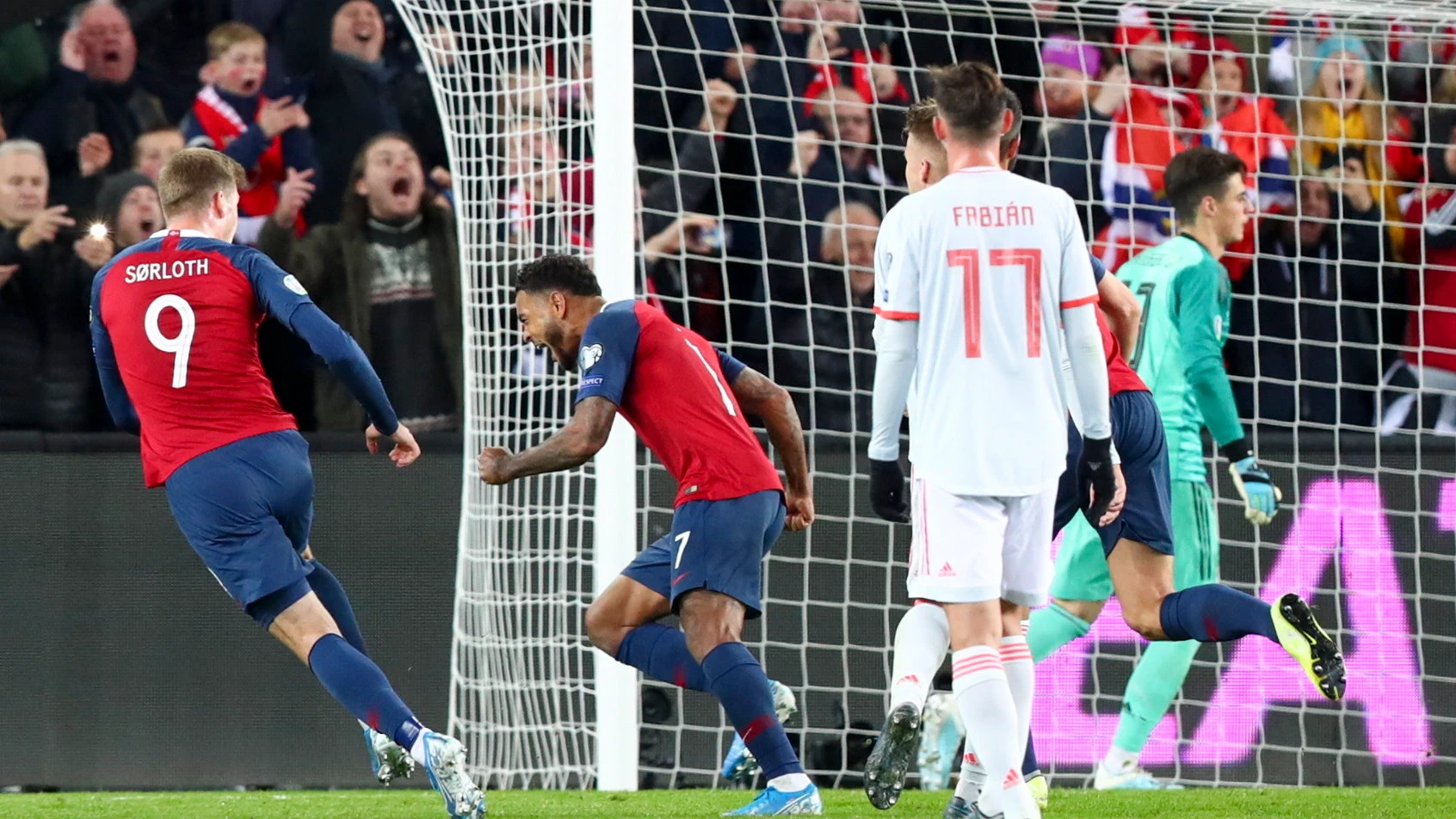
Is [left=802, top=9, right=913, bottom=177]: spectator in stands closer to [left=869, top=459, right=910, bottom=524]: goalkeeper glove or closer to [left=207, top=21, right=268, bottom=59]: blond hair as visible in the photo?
[left=207, top=21, right=268, bottom=59]: blond hair

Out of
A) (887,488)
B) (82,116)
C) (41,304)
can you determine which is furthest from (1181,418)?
(82,116)

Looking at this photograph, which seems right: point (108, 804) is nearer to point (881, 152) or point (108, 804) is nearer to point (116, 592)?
point (116, 592)

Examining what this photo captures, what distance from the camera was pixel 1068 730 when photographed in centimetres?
749

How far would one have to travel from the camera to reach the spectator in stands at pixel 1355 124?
8.50 m

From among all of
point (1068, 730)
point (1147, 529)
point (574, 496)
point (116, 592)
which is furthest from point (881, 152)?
point (116, 592)

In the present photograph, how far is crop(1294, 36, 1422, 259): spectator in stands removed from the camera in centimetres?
850

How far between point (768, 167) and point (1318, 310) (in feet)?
8.35

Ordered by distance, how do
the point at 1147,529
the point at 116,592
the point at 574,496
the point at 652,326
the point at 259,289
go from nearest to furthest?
the point at 259,289, the point at 652,326, the point at 1147,529, the point at 116,592, the point at 574,496

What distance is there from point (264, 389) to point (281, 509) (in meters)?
0.32

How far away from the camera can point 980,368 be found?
13.6 feet

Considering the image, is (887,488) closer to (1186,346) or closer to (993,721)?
(993,721)

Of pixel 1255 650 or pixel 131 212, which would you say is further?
pixel 131 212

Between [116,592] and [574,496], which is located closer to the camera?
[116,592]

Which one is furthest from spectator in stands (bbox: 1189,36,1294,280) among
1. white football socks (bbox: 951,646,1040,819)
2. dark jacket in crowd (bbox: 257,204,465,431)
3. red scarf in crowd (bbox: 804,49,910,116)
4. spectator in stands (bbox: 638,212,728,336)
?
white football socks (bbox: 951,646,1040,819)
